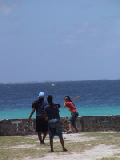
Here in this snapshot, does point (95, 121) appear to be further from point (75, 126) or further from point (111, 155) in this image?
point (111, 155)

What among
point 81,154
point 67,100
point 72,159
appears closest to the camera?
point 72,159

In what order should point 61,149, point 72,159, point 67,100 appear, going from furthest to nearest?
point 67,100
point 61,149
point 72,159

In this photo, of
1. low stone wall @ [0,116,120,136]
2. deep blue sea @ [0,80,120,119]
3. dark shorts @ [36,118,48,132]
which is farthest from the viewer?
deep blue sea @ [0,80,120,119]

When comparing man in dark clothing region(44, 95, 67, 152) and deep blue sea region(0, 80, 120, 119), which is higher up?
deep blue sea region(0, 80, 120, 119)

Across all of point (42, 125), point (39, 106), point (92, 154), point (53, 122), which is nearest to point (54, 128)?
point (53, 122)

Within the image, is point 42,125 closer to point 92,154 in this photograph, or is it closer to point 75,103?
point 92,154

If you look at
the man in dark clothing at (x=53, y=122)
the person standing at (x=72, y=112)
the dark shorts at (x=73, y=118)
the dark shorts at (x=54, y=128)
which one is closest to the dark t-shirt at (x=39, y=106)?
the man in dark clothing at (x=53, y=122)

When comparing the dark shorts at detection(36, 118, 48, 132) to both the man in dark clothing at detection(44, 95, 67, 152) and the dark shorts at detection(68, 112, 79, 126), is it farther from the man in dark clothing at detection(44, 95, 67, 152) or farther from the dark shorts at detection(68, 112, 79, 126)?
the dark shorts at detection(68, 112, 79, 126)

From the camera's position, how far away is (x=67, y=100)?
14.8 m

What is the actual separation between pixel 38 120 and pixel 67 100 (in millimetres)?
2912

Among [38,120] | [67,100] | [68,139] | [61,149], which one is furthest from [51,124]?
[67,100]

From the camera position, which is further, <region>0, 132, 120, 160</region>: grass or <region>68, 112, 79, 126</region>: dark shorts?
<region>68, 112, 79, 126</region>: dark shorts

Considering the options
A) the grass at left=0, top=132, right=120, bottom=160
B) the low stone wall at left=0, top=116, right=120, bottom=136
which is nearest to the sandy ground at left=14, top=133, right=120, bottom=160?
the grass at left=0, top=132, right=120, bottom=160

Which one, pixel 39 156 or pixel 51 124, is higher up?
pixel 51 124
